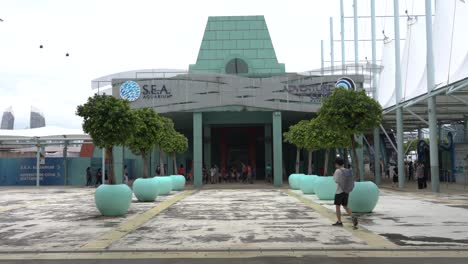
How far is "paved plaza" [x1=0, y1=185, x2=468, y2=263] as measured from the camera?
873cm

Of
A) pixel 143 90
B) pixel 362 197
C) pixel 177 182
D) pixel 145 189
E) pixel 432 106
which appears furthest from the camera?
pixel 143 90

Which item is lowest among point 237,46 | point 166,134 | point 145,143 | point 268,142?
point 145,143

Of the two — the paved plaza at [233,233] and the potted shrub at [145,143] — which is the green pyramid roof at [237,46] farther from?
the paved plaza at [233,233]

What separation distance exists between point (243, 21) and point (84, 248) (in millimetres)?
37528

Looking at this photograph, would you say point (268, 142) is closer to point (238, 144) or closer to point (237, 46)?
point (238, 144)

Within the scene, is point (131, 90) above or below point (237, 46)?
below

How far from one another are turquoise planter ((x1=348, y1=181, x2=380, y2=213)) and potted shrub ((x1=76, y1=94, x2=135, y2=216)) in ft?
21.7

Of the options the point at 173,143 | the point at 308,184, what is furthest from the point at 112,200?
the point at 173,143

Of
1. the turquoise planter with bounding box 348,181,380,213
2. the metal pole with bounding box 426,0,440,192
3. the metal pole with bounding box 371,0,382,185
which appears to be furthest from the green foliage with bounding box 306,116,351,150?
the metal pole with bounding box 371,0,382,185

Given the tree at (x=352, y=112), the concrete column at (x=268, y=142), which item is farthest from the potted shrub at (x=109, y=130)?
the concrete column at (x=268, y=142)

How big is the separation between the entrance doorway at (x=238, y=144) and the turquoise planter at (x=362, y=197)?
31.0 m

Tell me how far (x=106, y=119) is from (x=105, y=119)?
0.03 metres

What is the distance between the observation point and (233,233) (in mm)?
10742

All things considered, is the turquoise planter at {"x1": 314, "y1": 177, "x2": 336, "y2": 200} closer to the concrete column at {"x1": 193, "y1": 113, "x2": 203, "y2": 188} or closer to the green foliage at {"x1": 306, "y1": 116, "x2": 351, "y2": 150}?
the green foliage at {"x1": 306, "y1": 116, "x2": 351, "y2": 150}
